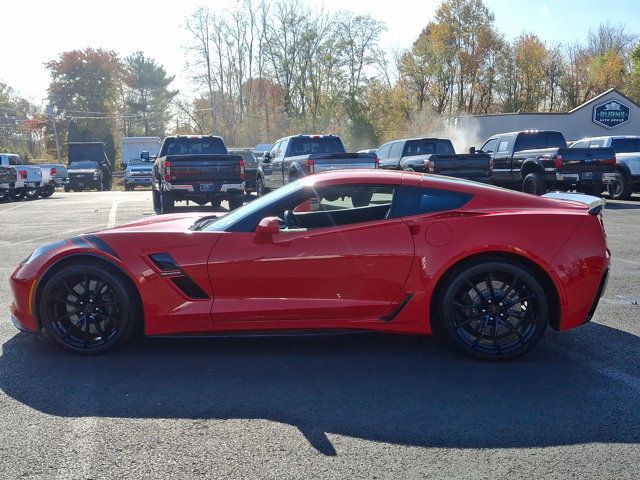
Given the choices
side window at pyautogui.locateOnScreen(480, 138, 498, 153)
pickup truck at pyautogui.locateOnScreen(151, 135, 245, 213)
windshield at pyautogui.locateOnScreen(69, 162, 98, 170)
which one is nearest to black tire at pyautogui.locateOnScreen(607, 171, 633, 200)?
side window at pyautogui.locateOnScreen(480, 138, 498, 153)

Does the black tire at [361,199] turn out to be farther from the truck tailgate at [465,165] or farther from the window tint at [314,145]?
the window tint at [314,145]

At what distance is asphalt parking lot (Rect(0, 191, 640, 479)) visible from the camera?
11.1 ft

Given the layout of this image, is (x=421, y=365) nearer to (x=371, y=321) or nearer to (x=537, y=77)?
(x=371, y=321)

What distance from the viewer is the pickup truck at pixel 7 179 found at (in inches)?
906

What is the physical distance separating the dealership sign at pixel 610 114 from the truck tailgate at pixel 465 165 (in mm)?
24796

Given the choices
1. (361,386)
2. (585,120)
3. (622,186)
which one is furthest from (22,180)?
(585,120)

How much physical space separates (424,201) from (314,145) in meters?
13.5

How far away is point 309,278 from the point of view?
4.88 meters

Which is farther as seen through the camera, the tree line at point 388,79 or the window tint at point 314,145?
the tree line at point 388,79

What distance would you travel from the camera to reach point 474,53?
50281 millimetres

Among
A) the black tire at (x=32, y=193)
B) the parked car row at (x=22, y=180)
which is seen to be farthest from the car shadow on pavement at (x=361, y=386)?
the black tire at (x=32, y=193)

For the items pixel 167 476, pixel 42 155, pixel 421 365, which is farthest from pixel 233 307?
pixel 42 155

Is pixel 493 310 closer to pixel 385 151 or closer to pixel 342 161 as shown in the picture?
pixel 342 161

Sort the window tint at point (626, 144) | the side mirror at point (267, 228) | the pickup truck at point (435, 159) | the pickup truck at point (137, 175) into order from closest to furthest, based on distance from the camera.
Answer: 1. the side mirror at point (267, 228)
2. the pickup truck at point (435, 159)
3. the window tint at point (626, 144)
4. the pickup truck at point (137, 175)
